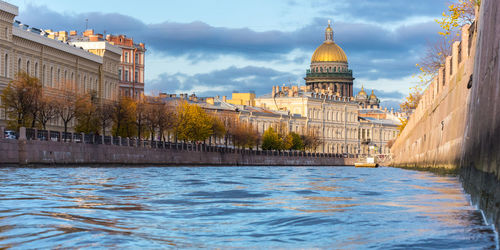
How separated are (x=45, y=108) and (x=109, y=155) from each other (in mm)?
6102

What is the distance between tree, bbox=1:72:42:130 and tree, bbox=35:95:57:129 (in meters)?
0.53

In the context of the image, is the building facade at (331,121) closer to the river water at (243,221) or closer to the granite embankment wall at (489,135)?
the river water at (243,221)

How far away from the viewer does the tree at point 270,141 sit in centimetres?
12800

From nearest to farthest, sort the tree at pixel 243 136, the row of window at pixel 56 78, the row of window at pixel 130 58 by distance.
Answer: the row of window at pixel 56 78 → the row of window at pixel 130 58 → the tree at pixel 243 136

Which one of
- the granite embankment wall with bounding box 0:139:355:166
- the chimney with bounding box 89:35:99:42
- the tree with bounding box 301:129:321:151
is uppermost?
the chimney with bounding box 89:35:99:42

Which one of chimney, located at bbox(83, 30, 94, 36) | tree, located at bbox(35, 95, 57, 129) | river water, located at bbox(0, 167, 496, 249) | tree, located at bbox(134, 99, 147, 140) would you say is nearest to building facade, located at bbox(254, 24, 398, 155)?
chimney, located at bbox(83, 30, 94, 36)

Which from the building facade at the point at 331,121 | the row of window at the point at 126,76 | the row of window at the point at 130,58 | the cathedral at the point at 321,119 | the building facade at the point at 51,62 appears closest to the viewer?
the building facade at the point at 51,62

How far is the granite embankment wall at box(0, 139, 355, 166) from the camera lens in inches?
2005

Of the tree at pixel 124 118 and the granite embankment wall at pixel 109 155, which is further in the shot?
the tree at pixel 124 118

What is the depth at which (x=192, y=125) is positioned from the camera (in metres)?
96.1

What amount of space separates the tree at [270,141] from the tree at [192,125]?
29795 millimetres

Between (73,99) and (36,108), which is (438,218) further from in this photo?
(73,99)

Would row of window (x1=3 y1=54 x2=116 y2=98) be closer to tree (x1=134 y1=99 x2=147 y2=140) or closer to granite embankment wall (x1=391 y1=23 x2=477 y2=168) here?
tree (x1=134 y1=99 x2=147 y2=140)

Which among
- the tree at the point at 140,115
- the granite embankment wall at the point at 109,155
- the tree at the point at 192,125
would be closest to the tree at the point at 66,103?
the granite embankment wall at the point at 109,155
